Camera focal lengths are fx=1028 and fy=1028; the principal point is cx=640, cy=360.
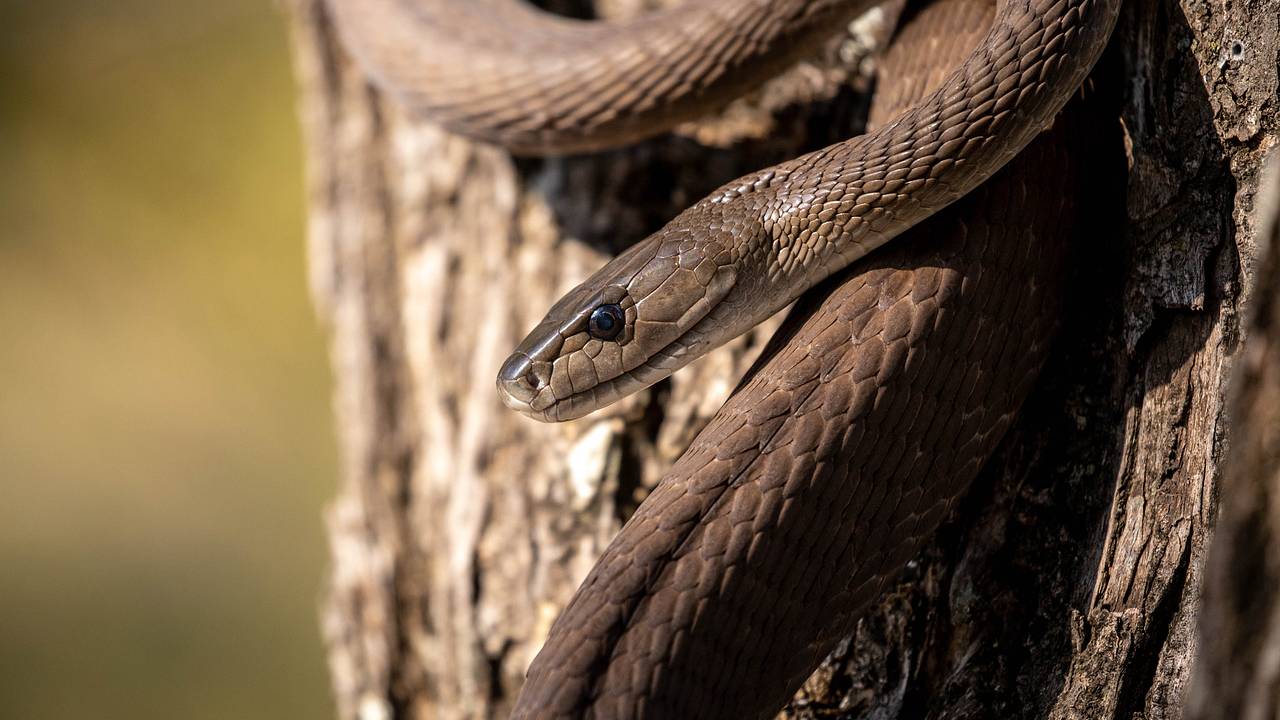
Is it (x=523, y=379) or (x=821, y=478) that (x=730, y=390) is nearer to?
(x=523, y=379)

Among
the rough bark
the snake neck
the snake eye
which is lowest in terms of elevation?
the rough bark

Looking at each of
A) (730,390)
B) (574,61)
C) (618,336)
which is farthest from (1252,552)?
(574,61)

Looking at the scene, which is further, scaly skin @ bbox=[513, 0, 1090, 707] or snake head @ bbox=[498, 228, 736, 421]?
snake head @ bbox=[498, 228, 736, 421]

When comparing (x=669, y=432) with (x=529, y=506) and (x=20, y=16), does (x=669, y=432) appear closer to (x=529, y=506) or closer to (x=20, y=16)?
(x=529, y=506)

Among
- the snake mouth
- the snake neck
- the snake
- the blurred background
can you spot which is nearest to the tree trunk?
the snake

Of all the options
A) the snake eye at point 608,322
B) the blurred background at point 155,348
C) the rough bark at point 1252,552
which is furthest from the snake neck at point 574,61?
the blurred background at point 155,348

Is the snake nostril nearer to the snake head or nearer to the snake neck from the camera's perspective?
the snake head

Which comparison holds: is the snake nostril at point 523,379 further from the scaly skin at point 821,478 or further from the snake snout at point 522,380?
the scaly skin at point 821,478
